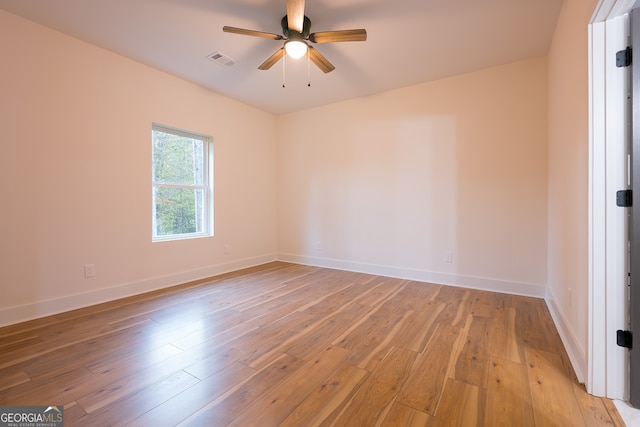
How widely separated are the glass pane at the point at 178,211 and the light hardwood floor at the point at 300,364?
1.02 m

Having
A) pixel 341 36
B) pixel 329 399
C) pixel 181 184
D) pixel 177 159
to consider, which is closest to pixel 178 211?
pixel 181 184

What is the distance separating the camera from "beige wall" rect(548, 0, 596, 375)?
1513 millimetres

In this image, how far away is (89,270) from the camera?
8.78 feet

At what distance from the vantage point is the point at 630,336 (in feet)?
4.35

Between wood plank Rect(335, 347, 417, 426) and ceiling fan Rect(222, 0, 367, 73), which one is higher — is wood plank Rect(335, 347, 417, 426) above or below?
below

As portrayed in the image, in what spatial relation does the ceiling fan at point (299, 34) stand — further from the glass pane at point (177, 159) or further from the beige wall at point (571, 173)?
the glass pane at point (177, 159)

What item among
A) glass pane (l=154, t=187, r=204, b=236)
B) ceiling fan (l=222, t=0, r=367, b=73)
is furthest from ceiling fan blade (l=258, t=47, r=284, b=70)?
glass pane (l=154, t=187, r=204, b=236)

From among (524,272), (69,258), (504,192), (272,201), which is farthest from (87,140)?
(524,272)

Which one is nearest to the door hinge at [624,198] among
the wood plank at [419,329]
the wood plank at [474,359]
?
the wood plank at [474,359]

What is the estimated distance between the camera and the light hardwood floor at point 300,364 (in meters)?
1.29

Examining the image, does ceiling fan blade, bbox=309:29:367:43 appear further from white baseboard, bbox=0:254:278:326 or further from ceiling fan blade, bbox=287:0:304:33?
white baseboard, bbox=0:254:278:326

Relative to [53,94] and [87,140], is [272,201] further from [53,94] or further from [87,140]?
[53,94]

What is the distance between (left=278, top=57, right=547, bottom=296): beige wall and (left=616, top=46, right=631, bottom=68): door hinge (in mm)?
1711

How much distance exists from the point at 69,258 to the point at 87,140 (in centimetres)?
117
